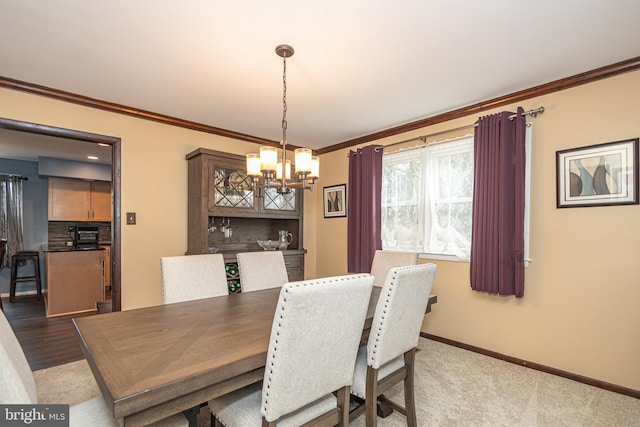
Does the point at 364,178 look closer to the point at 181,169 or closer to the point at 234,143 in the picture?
the point at 234,143

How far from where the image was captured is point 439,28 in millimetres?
1838

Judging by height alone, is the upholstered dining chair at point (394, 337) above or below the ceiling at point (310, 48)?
below

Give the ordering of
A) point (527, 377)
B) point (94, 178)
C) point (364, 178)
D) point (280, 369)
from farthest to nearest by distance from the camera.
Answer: point (94, 178) → point (364, 178) → point (527, 377) → point (280, 369)

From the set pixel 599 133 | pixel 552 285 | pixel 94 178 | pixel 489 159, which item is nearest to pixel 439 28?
pixel 489 159

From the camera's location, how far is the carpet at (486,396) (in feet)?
6.22

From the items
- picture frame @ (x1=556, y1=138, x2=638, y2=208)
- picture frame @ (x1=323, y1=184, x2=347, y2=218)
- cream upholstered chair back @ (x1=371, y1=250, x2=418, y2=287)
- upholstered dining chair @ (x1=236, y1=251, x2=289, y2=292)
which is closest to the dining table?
upholstered dining chair @ (x1=236, y1=251, x2=289, y2=292)

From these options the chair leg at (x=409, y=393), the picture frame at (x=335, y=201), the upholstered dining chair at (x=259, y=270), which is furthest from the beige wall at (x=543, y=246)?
the chair leg at (x=409, y=393)

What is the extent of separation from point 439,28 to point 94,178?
5934 mm

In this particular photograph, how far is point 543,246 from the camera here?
2574 millimetres

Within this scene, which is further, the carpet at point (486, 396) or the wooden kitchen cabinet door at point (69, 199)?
the wooden kitchen cabinet door at point (69, 199)

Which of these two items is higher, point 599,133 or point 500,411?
point 599,133

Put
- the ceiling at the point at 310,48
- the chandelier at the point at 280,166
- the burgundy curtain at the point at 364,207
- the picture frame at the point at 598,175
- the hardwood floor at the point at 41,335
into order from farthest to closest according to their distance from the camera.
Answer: the burgundy curtain at the point at 364,207
the hardwood floor at the point at 41,335
the picture frame at the point at 598,175
the chandelier at the point at 280,166
the ceiling at the point at 310,48

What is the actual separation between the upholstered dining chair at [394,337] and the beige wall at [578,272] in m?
1.51

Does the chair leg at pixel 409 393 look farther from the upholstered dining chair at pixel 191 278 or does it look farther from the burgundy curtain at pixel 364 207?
the burgundy curtain at pixel 364 207
